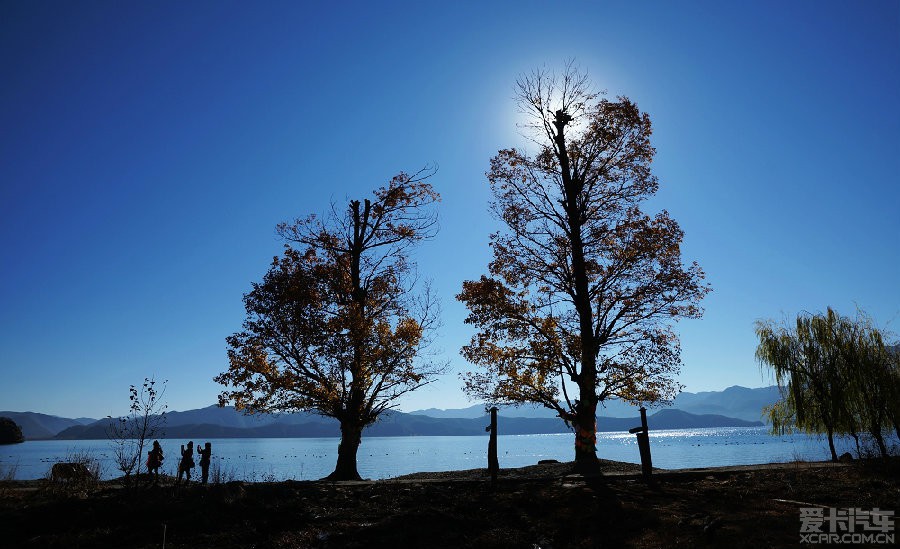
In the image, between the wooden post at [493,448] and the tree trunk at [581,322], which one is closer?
the wooden post at [493,448]

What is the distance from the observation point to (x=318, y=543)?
32.4ft

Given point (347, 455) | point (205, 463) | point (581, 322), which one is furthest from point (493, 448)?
point (205, 463)

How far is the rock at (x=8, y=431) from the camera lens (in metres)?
140

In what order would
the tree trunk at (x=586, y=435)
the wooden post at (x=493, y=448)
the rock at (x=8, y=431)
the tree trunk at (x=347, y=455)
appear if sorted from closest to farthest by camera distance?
the wooden post at (x=493, y=448)
the tree trunk at (x=586, y=435)
the tree trunk at (x=347, y=455)
the rock at (x=8, y=431)

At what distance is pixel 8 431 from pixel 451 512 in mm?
187265

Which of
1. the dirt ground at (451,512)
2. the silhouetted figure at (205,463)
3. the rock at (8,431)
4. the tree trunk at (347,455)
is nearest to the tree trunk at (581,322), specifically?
the dirt ground at (451,512)

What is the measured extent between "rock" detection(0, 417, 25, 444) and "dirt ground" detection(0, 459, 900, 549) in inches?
6780

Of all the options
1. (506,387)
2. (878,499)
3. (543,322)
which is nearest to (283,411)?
(506,387)

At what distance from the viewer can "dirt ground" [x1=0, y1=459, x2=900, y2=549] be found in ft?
32.1

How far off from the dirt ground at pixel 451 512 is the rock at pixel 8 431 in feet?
565

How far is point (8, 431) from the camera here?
143 meters

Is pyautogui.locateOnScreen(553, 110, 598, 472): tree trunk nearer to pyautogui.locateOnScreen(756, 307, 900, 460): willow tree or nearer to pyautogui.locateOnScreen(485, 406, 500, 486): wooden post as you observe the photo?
pyautogui.locateOnScreen(485, 406, 500, 486): wooden post

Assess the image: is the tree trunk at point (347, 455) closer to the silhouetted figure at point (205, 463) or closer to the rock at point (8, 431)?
the silhouetted figure at point (205, 463)

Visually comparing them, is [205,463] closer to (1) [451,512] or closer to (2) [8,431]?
(1) [451,512]
